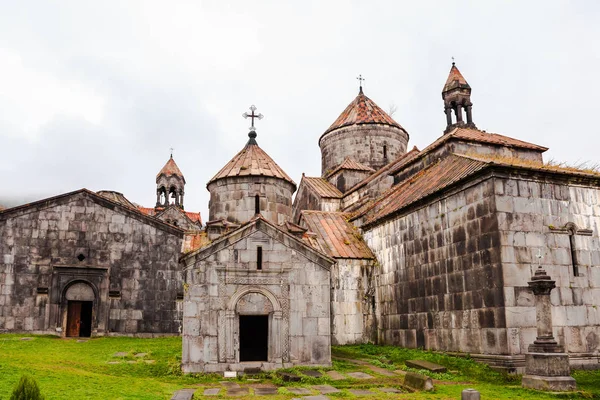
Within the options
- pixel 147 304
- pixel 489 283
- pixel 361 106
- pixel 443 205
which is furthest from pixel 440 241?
pixel 361 106

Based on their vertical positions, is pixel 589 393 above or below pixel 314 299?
below

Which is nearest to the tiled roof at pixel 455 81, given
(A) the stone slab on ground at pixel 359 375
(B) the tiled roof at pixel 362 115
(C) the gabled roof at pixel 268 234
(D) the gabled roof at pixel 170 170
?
(B) the tiled roof at pixel 362 115

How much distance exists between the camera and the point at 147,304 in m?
16.8

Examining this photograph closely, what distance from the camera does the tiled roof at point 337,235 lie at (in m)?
16.5

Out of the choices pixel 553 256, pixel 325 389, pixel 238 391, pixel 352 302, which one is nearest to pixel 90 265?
pixel 352 302

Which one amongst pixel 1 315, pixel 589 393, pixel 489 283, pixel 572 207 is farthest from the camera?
pixel 1 315

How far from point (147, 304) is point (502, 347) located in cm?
1121

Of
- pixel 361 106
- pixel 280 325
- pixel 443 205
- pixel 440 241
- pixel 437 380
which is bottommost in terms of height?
pixel 437 380

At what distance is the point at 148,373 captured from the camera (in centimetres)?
1037

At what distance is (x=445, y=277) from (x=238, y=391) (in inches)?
240

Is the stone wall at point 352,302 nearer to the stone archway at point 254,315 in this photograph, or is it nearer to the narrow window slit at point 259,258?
the stone archway at point 254,315

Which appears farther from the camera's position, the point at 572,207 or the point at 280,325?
the point at 572,207

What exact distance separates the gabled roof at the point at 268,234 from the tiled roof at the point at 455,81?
898cm

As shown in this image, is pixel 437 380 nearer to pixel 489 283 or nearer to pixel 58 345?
pixel 489 283
